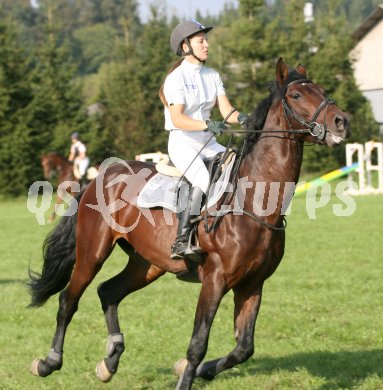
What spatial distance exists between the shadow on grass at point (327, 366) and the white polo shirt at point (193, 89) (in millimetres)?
2247

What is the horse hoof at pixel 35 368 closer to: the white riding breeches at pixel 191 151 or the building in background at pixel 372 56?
the white riding breeches at pixel 191 151

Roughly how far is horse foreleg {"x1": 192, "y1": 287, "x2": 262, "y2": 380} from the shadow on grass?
0.61 metres

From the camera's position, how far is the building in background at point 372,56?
46344mm

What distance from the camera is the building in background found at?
46.3 m

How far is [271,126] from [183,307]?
4.62m

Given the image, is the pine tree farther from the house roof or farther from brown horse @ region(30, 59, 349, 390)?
brown horse @ region(30, 59, 349, 390)

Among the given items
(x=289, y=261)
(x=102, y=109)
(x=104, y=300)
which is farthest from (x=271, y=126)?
(x=102, y=109)

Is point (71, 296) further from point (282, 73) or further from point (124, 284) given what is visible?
point (282, 73)

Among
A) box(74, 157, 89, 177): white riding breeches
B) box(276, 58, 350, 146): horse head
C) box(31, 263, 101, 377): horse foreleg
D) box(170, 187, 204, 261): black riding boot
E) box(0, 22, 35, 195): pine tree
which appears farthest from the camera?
box(0, 22, 35, 195): pine tree

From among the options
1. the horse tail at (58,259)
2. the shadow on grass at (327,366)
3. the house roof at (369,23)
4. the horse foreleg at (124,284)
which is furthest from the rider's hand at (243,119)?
the house roof at (369,23)

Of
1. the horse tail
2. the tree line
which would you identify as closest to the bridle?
the horse tail

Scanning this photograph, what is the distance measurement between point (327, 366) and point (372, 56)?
4272cm

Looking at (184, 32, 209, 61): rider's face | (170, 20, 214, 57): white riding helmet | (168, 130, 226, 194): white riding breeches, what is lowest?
(168, 130, 226, 194): white riding breeches

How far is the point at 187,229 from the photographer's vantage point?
6238 mm
